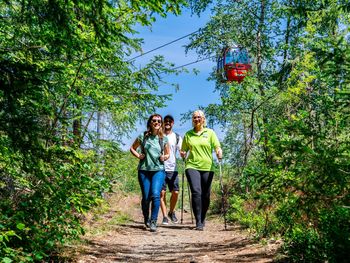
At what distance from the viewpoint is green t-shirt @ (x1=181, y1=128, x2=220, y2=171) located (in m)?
9.10

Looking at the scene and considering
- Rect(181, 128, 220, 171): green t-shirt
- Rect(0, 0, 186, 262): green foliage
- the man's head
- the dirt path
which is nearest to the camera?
Rect(0, 0, 186, 262): green foliage

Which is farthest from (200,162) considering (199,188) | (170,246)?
(170,246)

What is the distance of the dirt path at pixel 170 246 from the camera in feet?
20.3

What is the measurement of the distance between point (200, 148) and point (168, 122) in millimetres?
1647

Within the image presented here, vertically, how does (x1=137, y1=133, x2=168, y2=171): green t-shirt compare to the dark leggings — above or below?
above

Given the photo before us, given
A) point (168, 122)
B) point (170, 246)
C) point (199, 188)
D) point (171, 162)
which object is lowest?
point (170, 246)

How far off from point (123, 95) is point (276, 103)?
386cm

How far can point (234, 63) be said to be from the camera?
50.5 feet

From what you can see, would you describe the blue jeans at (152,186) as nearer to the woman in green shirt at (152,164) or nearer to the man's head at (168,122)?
the woman in green shirt at (152,164)

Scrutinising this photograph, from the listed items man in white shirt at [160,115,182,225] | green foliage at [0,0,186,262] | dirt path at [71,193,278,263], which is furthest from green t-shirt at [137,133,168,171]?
green foliage at [0,0,186,262]

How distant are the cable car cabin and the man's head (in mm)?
5403

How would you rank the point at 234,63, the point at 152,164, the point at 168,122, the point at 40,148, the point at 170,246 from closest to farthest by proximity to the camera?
the point at 40,148, the point at 170,246, the point at 152,164, the point at 168,122, the point at 234,63

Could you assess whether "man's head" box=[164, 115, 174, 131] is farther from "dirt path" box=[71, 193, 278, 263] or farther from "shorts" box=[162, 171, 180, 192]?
"dirt path" box=[71, 193, 278, 263]

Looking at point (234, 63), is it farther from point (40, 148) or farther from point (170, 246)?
point (40, 148)
